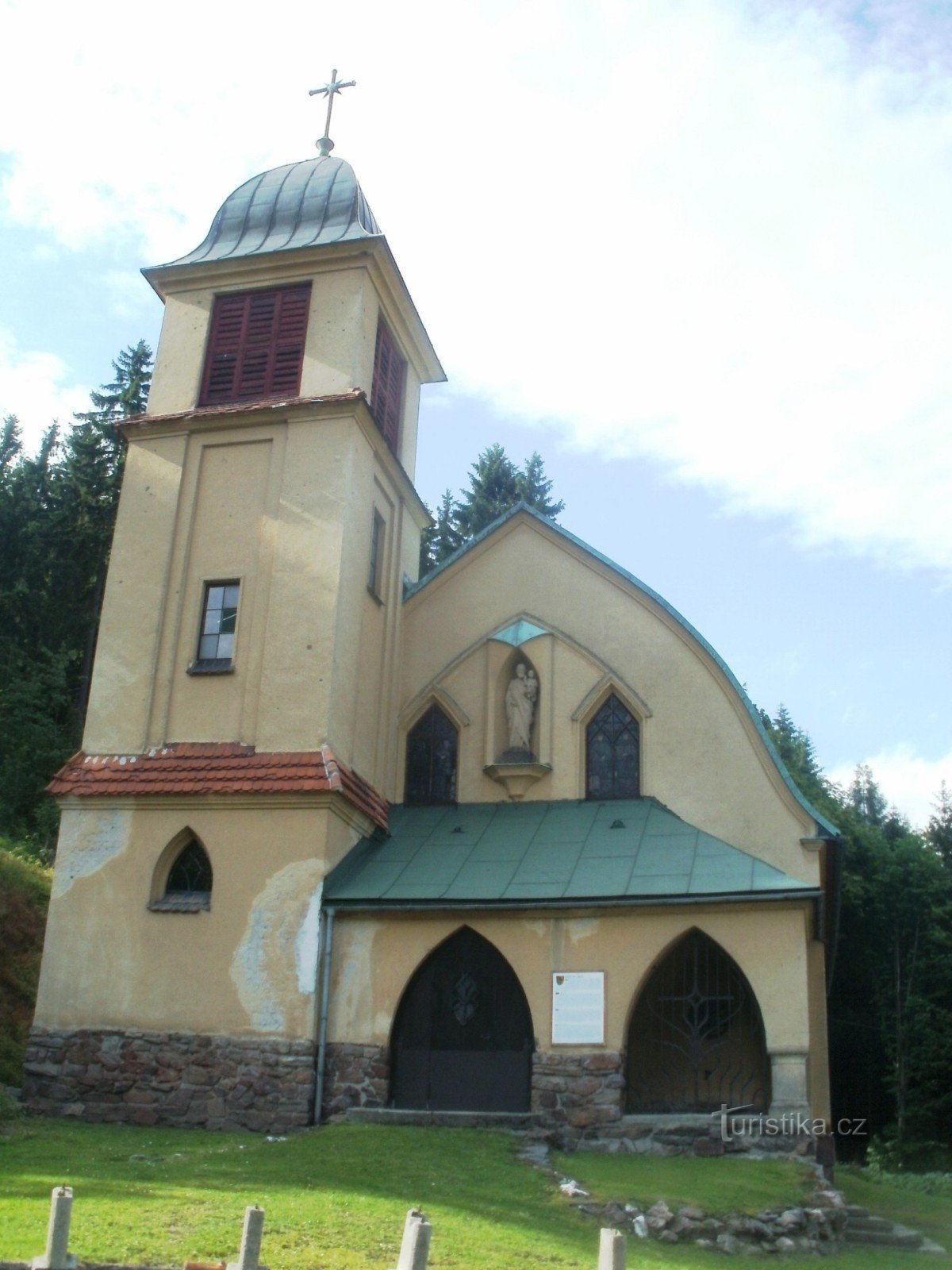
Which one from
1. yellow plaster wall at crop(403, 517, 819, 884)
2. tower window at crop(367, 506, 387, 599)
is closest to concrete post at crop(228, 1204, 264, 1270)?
yellow plaster wall at crop(403, 517, 819, 884)

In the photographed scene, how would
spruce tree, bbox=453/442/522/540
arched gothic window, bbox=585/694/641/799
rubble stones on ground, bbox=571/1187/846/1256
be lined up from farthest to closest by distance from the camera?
spruce tree, bbox=453/442/522/540 → arched gothic window, bbox=585/694/641/799 → rubble stones on ground, bbox=571/1187/846/1256

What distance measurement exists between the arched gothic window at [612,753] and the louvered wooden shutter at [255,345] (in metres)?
6.61

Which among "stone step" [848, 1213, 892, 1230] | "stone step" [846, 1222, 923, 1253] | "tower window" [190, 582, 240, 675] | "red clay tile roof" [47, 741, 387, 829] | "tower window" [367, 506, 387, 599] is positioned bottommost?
"stone step" [846, 1222, 923, 1253]

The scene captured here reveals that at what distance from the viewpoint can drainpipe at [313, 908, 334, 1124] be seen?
15.7 metres

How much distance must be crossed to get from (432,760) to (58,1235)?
13183 mm

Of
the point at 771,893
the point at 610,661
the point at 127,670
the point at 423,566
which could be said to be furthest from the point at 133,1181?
the point at 423,566

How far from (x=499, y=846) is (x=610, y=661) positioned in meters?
3.41

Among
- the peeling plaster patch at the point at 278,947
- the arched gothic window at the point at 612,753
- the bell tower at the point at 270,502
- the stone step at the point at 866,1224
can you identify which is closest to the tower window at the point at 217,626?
the bell tower at the point at 270,502

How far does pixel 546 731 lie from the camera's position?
19.2 metres

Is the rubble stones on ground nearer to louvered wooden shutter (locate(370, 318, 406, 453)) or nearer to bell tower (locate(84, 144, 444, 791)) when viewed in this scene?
bell tower (locate(84, 144, 444, 791))

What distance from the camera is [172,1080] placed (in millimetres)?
15883

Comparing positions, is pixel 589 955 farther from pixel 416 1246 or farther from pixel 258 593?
pixel 416 1246

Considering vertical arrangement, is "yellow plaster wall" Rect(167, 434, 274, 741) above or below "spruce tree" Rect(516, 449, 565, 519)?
below

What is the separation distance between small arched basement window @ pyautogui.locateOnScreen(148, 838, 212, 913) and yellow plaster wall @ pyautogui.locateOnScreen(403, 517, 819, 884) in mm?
3410
